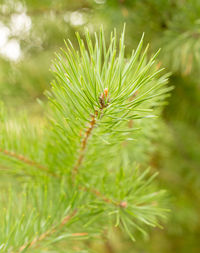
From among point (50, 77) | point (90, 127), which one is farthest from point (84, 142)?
point (50, 77)

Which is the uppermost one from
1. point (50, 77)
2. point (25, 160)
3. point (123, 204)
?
point (50, 77)

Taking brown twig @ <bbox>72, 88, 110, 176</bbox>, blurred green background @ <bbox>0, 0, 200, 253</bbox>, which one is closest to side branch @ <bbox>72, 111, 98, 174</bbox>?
brown twig @ <bbox>72, 88, 110, 176</bbox>

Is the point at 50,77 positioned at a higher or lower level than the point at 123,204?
higher

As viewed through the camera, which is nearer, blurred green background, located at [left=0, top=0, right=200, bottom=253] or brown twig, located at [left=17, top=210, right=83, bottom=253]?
brown twig, located at [left=17, top=210, right=83, bottom=253]

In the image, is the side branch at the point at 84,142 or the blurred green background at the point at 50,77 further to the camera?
the blurred green background at the point at 50,77

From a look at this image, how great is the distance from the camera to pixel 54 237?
0.32 meters

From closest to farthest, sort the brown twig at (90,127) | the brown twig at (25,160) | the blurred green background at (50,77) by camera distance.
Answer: the brown twig at (90,127) → the brown twig at (25,160) → the blurred green background at (50,77)

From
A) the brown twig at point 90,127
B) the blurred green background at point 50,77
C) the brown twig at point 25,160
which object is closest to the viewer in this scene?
the brown twig at point 90,127

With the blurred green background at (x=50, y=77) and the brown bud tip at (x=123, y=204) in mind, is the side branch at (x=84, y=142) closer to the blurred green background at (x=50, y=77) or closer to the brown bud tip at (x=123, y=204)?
the brown bud tip at (x=123, y=204)

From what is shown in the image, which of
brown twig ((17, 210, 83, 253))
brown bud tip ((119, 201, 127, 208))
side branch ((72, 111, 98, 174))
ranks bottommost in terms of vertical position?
brown bud tip ((119, 201, 127, 208))

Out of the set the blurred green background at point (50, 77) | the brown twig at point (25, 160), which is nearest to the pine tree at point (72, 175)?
the brown twig at point (25, 160)

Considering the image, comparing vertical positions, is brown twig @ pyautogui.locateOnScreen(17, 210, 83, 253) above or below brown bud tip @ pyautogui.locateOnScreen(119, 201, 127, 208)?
above

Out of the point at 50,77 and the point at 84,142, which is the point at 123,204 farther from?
the point at 50,77

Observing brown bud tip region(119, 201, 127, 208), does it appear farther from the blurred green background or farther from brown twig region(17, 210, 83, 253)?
the blurred green background
